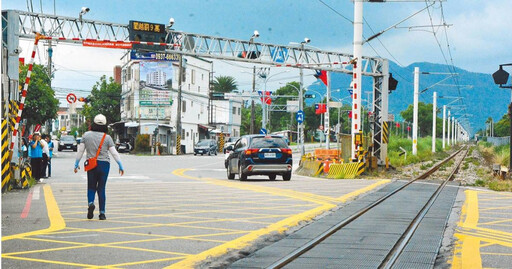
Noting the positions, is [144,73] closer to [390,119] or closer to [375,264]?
[390,119]

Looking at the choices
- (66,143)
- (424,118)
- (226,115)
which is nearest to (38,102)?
(66,143)

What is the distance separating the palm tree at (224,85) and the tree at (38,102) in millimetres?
64809

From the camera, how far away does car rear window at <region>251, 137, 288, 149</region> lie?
23812 millimetres

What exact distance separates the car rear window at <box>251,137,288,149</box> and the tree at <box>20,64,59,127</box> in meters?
30.8

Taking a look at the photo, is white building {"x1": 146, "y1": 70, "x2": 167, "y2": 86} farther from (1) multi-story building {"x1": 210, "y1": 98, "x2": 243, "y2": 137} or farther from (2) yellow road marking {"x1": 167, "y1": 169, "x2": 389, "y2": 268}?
(2) yellow road marking {"x1": 167, "y1": 169, "x2": 389, "y2": 268}

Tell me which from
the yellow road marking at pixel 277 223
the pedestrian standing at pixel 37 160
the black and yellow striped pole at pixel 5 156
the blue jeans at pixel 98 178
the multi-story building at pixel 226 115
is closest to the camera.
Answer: the yellow road marking at pixel 277 223

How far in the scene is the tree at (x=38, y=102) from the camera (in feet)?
167

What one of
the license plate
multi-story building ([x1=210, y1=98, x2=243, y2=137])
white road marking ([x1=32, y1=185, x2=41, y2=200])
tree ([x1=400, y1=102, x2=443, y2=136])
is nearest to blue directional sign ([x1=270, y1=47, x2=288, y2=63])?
the license plate

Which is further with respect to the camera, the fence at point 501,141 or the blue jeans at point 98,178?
the fence at point 501,141

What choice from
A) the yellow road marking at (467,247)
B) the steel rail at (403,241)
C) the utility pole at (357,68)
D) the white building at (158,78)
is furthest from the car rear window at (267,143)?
the white building at (158,78)

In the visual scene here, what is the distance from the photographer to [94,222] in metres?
10.9

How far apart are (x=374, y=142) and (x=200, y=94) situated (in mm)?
48812

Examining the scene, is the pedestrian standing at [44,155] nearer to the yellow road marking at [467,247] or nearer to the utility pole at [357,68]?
the utility pole at [357,68]

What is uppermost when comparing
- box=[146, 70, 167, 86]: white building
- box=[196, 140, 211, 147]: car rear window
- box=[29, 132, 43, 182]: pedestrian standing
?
box=[146, 70, 167, 86]: white building
